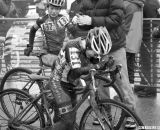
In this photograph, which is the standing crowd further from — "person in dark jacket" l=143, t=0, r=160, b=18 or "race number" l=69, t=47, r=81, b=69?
"person in dark jacket" l=143, t=0, r=160, b=18

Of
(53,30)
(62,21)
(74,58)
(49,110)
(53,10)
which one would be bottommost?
(49,110)

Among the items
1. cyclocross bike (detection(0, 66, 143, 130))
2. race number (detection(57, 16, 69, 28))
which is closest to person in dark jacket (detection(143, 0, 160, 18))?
race number (detection(57, 16, 69, 28))

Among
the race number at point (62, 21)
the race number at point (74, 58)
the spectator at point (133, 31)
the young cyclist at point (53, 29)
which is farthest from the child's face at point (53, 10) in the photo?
the spectator at point (133, 31)

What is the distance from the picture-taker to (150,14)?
29.0 feet

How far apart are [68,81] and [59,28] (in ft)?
4.69

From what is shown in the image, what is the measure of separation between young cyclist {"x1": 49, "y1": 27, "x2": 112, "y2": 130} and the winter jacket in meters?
0.76

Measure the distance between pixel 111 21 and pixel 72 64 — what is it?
44.8 inches

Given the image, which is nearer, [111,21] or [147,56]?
[111,21]

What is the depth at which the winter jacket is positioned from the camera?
5938 millimetres

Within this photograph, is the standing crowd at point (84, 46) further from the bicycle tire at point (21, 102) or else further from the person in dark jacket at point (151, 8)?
the person in dark jacket at point (151, 8)

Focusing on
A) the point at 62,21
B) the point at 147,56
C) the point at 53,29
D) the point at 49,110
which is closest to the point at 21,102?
the point at 49,110

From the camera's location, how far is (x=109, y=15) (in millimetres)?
6020

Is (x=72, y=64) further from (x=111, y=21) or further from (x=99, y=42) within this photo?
(x=111, y=21)

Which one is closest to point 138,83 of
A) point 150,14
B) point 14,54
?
point 150,14
